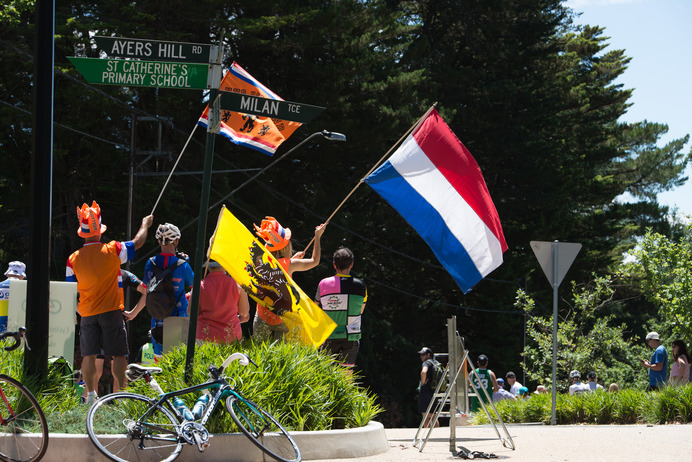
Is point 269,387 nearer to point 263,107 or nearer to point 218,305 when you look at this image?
point 218,305

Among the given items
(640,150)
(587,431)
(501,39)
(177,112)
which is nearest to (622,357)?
(640,150)

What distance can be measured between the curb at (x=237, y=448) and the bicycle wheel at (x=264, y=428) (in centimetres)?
12

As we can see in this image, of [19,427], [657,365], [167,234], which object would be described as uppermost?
[167,234]

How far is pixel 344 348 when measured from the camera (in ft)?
31.5

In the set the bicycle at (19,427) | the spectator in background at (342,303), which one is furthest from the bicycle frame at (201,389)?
the spectator in background at (342,303)

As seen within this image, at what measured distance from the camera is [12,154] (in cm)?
2489

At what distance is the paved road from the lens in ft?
26.1

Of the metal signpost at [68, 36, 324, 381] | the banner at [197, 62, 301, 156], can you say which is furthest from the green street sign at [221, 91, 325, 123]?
the banner at [197, 62, 301, 156]

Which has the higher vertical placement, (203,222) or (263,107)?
(263,107)

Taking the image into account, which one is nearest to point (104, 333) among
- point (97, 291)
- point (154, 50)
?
point (97, 291)

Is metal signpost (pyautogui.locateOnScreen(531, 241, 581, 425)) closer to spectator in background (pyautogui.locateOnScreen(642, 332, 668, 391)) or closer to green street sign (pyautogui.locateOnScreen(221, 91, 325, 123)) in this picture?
spectator in background (pyautogui.locateOnScreen(642, 332, 668, 391))

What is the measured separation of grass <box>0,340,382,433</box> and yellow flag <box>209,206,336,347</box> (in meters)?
0.55

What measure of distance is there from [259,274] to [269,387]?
151cm

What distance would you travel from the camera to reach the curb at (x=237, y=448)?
22.1 ft
